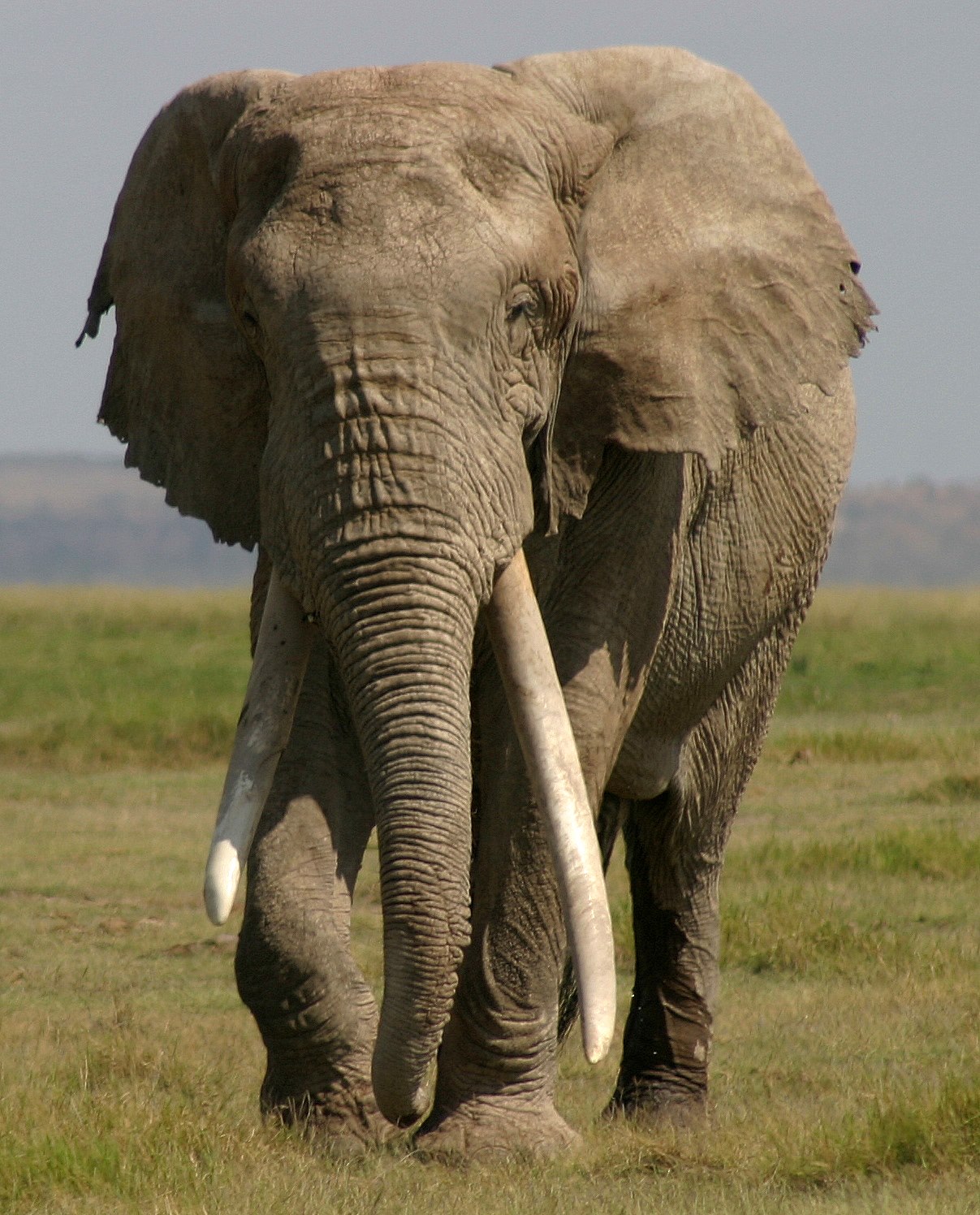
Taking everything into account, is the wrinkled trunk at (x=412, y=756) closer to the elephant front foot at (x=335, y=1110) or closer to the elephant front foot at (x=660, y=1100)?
the elephant front foot at (x=335, y=1110)

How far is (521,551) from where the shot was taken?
14.7 ft

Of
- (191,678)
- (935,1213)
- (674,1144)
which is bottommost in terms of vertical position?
(191,678)

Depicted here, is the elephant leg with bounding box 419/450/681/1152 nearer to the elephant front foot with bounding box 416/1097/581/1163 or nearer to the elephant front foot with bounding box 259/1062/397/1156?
the elephant front foot with bounding box 416/1097/581/1163

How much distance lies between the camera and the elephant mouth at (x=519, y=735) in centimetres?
433

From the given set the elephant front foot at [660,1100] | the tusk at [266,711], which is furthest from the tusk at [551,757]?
the elephant front foot at [660,1100]

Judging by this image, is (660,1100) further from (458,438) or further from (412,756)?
(458,438)

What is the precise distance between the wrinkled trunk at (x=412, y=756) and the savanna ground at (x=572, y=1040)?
1.59 ft

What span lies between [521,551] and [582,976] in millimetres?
878

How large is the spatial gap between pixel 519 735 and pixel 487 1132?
106cm

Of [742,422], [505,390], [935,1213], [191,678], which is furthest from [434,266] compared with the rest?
[191,678]

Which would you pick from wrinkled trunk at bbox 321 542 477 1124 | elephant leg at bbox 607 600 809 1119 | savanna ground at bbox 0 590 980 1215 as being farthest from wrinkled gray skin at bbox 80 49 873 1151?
savanna ground at bbox 0 590 980 1215

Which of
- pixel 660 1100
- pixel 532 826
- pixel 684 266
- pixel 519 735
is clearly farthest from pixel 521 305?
pixel 660 1100

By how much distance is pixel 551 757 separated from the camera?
177 inches

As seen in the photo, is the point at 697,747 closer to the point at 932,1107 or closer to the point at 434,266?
the point at 932,1107
